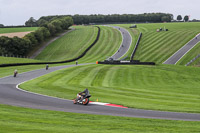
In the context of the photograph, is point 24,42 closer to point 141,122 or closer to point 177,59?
point 177,59

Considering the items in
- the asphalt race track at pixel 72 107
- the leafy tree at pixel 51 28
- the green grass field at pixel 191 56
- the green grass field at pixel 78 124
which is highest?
the leafy tree at pixel 51 28

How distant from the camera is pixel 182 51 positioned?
85000mm

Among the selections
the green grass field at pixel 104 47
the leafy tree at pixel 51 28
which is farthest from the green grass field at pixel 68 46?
the leafy tree at pixel 51 28

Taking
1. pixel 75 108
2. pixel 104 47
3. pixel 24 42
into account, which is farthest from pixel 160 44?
pixel 75 108

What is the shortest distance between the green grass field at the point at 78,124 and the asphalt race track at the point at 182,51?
61.4 meters

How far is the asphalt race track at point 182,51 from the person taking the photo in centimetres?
7753

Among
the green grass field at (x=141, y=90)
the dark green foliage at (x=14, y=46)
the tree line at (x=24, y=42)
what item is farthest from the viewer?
the tree line at (x=24, y=42)

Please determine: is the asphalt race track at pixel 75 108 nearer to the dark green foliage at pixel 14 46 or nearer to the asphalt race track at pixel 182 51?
the asphalt race track at pixel 182 51

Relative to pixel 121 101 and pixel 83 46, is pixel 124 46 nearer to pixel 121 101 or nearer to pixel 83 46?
pixel 83 46

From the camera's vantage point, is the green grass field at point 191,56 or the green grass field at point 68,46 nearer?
the green grass field at point 191,56

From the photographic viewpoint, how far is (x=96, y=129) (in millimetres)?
13914

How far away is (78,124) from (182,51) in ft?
245

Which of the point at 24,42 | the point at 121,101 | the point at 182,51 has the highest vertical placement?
the point at 24,42

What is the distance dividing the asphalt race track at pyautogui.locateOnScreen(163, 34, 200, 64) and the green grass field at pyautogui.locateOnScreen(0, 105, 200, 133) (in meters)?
61.4
